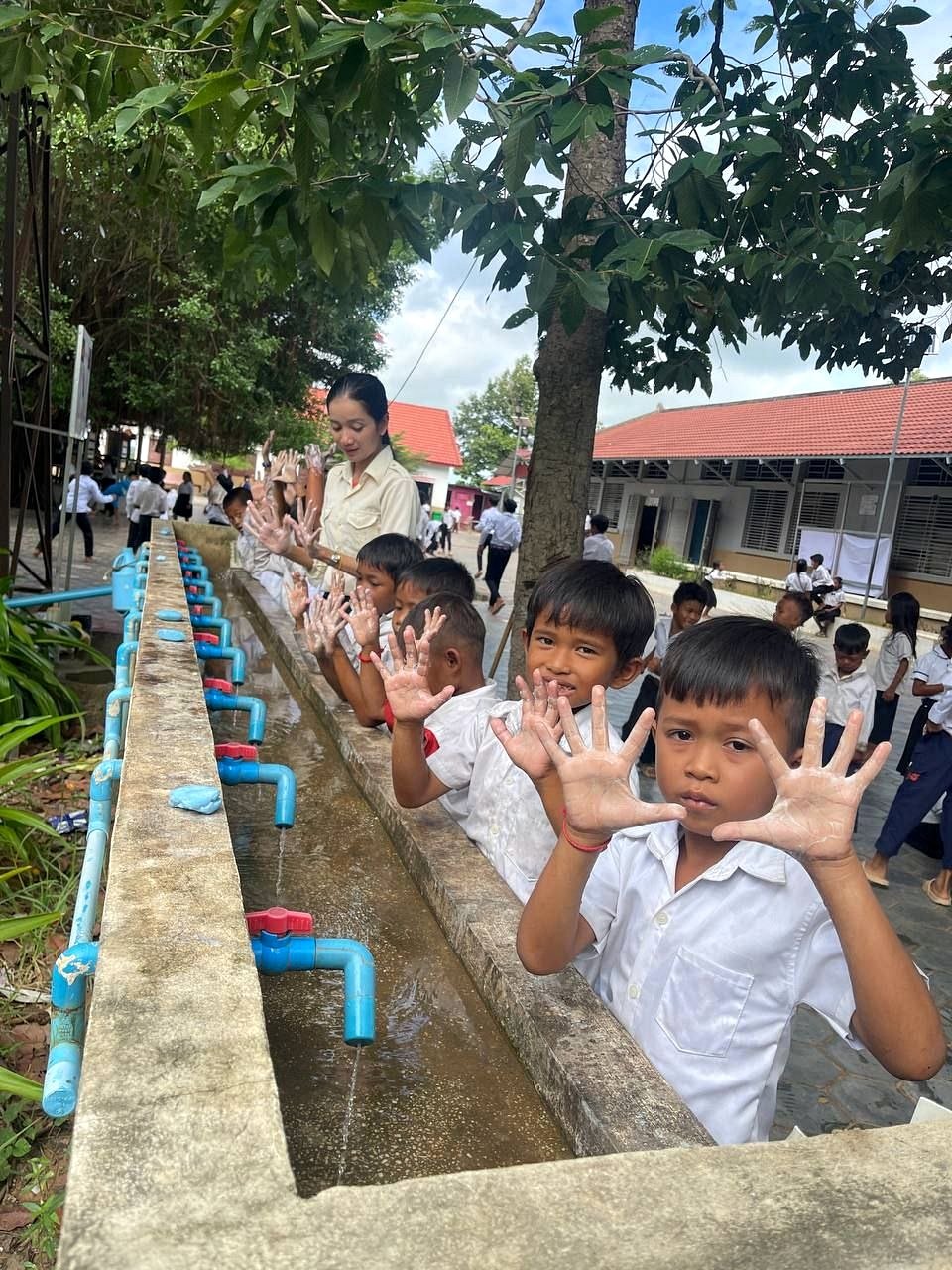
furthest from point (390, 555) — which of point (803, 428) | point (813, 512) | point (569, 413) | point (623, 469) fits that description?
point (623, 469)

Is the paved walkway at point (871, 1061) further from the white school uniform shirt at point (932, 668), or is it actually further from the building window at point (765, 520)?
the building window at point (765, 520)

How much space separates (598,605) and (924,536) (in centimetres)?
1608

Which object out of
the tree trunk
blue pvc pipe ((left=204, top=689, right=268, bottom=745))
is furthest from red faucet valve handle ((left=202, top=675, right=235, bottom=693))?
the tree trunk

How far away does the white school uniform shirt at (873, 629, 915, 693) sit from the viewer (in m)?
5.95

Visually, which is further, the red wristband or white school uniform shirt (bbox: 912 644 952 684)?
white school uniform shirt (bbox: 912 644 952 684)

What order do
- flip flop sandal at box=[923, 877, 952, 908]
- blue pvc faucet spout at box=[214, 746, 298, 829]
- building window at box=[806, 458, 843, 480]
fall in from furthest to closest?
1. building window at box=[806, 458, 843, 480]
2. flip flop sandal at box=[923, 877, 952, 908]
3. blue pvc faucet spout at box=[214, 746, 298, 829]

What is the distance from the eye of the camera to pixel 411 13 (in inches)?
67.9

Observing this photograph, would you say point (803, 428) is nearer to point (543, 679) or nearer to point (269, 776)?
point (543, 679)

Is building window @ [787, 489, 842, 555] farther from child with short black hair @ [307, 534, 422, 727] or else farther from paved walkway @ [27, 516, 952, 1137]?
child with short black hair @ [307, 534, 422, 727]

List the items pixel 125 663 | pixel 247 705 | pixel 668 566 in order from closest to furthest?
pixel 247 705
pixel 125 663
pixel 668 566

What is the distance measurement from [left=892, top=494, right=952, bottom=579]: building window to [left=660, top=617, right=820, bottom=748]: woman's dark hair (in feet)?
51.9

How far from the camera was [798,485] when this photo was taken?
61.5 ft

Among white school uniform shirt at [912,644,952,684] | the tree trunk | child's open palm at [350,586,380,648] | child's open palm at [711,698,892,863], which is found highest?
the tree trunk

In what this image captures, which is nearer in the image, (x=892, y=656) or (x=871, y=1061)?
(x=871, y=1061)
